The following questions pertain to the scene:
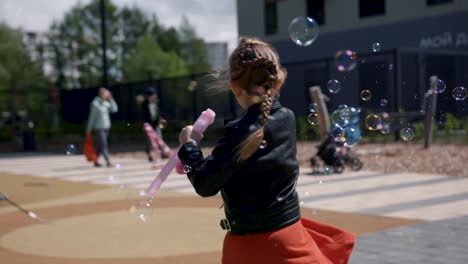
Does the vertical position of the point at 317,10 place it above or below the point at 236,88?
above

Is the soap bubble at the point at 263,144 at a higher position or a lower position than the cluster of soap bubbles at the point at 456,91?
higher

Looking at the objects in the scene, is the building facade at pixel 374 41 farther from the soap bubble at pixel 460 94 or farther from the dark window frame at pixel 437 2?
the soap bubble at pixel 460 94

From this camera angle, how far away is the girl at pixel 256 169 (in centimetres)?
260

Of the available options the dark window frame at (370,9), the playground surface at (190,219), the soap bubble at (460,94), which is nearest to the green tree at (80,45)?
the dark window frame at (370,9)

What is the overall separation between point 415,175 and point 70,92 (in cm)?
2197

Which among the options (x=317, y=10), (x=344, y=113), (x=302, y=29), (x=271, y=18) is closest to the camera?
(x=344, y=113)

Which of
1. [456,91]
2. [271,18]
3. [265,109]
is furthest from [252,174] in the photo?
[271,18]

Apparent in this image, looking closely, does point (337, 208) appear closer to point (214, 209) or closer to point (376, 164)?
point (214, 209)

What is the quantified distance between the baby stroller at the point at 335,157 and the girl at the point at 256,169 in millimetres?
9143

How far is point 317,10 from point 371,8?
360cm

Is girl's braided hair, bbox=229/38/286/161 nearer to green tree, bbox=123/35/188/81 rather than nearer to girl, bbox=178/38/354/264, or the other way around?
girl, bbox=178/38/354/264

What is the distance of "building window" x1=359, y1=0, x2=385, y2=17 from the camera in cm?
2961

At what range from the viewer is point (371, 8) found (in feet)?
98.4

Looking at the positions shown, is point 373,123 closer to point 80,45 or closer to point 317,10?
point 317,10
